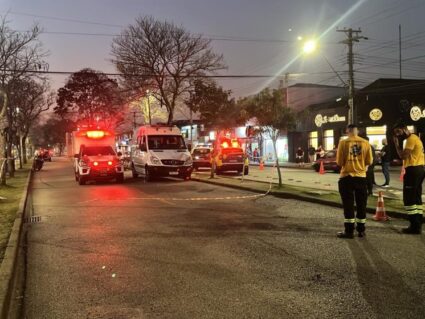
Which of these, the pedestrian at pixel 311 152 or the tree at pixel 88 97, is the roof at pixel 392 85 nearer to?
the pedestrian at pixel 311 152

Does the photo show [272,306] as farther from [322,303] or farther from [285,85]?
[285,85]

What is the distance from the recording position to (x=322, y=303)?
17.1ft

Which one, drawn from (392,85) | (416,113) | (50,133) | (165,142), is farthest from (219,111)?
(50,133)

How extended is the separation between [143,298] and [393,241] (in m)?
4.48

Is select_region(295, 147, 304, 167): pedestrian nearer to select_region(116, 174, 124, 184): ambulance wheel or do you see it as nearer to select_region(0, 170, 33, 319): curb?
A: select_region(116, 174, 124, 184): ambulance wheel

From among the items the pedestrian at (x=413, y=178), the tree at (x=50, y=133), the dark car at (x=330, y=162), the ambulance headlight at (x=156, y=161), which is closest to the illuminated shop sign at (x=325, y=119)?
the dark car at (x=330, y=162)

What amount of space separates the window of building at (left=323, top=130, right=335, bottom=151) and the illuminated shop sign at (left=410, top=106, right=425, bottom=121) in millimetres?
7659

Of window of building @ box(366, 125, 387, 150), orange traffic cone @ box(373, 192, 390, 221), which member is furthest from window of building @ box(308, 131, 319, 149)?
orange traffic cone @ box(373, 192, 390, 221)

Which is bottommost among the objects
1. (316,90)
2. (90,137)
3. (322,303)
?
(322,303)

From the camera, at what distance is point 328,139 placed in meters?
43.6

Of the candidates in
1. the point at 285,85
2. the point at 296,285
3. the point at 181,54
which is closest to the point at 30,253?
the point at 296,285

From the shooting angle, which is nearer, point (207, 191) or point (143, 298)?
point (143, 298)

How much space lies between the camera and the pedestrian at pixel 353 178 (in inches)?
327

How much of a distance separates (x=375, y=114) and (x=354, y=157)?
3199 cm
